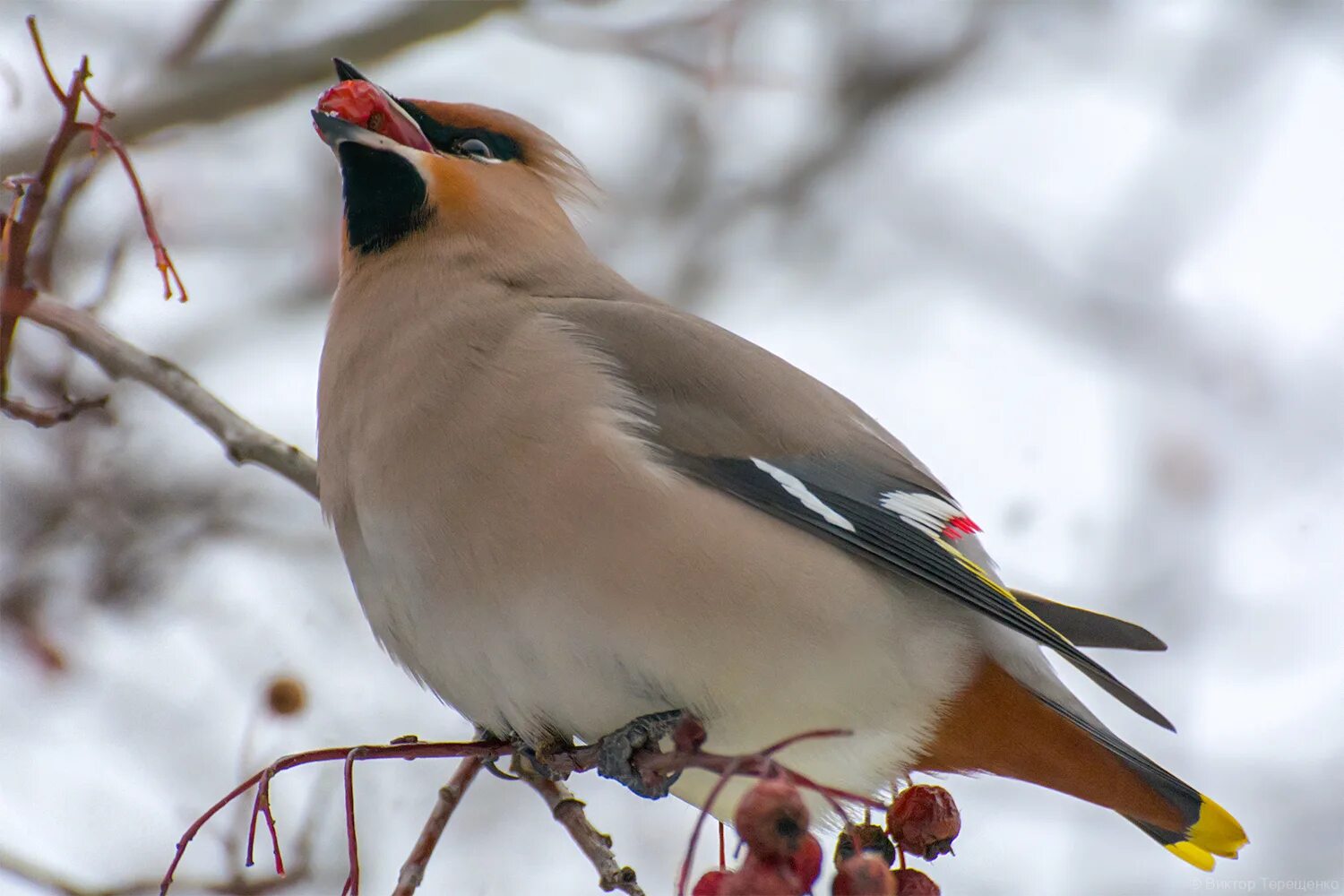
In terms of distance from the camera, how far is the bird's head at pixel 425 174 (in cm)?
391

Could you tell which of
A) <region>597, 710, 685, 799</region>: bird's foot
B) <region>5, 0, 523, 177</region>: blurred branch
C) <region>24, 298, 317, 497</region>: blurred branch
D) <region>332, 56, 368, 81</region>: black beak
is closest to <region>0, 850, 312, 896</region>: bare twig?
<region>597, 710, 685, 799</region>: bird's foot

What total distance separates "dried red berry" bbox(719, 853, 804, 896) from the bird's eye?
2.27 metres

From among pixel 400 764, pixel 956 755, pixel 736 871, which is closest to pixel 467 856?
pixel 400 764

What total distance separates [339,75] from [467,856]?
133 inches

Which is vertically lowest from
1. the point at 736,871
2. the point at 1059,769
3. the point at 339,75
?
the point at 736,871

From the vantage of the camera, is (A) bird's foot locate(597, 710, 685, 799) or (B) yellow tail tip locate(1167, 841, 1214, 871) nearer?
(A) bird's foot locate(597, 710, 685, 799)

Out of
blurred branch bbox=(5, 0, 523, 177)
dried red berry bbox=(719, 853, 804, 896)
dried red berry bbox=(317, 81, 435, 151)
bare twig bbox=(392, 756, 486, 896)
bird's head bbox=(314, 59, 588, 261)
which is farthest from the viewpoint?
blurred branch bbox=(5, 0, 523, 177)

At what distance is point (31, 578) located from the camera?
14.2 feet

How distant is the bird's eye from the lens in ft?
13.7

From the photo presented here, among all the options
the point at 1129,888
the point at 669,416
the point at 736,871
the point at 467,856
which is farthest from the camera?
the point at 467,856

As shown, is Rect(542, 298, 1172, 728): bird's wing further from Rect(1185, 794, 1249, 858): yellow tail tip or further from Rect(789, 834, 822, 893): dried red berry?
Rect(789, 834, 822, 893): dried red berry

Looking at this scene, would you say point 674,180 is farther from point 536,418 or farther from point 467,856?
point 536,418

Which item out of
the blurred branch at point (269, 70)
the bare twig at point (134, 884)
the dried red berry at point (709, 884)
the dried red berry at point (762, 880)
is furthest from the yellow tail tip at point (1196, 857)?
the blurred branch at point (269, 70)

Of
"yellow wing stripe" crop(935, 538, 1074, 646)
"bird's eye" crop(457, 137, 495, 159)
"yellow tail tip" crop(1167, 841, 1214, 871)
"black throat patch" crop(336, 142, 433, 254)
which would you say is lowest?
"yellow tail tip" crop(1167, 841, 1214, 871)
